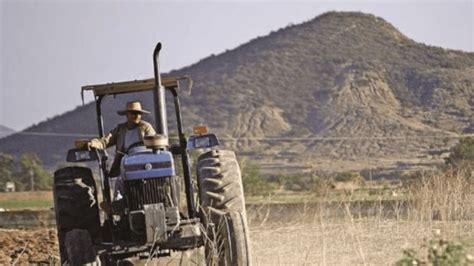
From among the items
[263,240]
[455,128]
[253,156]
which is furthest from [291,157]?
[263,240]

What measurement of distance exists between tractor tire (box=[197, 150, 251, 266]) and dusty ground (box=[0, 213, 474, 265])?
727 mm

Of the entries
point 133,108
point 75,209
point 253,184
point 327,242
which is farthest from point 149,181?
point 253,184

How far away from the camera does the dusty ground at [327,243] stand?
14.1 metres

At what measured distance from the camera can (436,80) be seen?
114m

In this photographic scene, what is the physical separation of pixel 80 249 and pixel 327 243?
5510 millimetres

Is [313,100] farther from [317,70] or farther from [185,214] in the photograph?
[185,214]

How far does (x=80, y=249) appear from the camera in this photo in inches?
487

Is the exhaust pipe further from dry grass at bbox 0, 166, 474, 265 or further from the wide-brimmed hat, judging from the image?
dry grass at bbox 0, 166, 474, 265

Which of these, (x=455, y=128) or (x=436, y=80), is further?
(x=436, y=80)

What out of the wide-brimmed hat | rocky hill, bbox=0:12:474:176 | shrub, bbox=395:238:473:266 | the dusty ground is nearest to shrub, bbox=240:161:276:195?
rocky hill, bbox=0:12:474:176

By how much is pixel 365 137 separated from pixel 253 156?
9.57 meters

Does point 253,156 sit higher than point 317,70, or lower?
lower

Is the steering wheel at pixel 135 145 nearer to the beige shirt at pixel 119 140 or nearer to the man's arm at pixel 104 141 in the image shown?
the beige shirt at pixel 119 140

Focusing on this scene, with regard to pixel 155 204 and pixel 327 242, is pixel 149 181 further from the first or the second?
pixel 327 242
